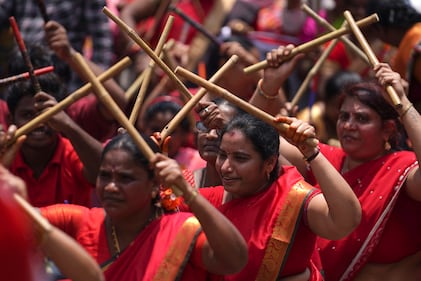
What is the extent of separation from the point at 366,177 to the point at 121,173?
52.7 inches

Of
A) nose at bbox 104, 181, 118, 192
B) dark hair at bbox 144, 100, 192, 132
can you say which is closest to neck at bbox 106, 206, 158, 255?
nose at bbox 104, 181, 118, 192

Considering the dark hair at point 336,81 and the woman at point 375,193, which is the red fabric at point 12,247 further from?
the dark hair at point 336,81

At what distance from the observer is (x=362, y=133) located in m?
5.42

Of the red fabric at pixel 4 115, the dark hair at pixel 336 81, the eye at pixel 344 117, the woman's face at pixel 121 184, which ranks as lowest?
the dark hair at pixel 336 81

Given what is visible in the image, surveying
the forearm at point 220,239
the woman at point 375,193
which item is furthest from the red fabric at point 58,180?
the forearm at point 220,239

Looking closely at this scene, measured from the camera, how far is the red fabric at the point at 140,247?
14.6 ft

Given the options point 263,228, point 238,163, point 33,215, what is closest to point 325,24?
point 238,163

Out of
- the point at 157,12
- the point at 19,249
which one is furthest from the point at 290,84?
the point at 19,249

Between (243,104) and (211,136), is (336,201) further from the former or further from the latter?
(211,136)

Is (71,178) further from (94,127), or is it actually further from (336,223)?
(336,223)

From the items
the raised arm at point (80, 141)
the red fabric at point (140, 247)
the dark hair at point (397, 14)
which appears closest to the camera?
the red fabric at point (140, 247)

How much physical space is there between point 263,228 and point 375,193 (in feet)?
2.38

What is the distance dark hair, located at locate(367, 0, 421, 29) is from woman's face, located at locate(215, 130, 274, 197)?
202 cm

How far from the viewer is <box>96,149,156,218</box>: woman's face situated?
4496mm
